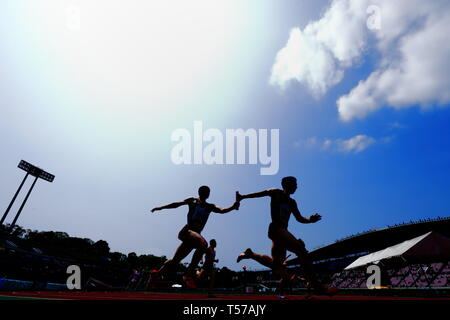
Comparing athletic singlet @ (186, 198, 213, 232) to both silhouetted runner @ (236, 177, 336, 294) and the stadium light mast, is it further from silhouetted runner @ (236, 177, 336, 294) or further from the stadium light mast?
the stadium light mast

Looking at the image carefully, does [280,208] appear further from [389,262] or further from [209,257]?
[389,262]

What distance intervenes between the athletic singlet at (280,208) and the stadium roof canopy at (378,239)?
40.7 m

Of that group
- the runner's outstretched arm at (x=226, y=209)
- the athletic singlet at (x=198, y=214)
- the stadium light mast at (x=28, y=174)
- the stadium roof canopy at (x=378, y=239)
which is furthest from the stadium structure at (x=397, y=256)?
the stadium light mast at (x=28, y=174)

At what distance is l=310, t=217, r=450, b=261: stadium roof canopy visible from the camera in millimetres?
36178

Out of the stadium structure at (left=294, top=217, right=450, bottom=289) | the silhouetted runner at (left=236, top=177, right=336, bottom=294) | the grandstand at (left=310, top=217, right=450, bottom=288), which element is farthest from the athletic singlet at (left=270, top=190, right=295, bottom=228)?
the grandstand at (left=310, top=217, right=450, bottom=288)

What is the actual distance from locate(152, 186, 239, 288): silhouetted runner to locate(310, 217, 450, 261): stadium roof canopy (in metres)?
41.1

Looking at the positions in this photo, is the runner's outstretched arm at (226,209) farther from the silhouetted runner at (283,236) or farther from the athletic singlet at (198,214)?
the silhouetted runner at (283,236)

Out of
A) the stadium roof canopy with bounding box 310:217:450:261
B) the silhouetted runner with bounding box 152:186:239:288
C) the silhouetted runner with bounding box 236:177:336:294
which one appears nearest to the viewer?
the silhouetted runner with bounding box 236:177:336:294

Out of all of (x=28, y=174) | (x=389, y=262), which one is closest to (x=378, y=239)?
(x=389, y=262)
